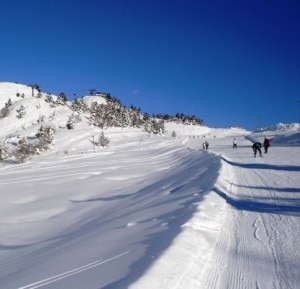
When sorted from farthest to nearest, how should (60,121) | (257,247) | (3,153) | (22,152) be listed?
(60,121) < (3,153) < (22,152) < (257,247)

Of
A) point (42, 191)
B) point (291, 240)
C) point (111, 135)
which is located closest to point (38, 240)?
point (291, 240)

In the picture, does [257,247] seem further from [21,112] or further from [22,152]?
[21,112]

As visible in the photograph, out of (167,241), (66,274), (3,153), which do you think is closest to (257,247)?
(167,241)

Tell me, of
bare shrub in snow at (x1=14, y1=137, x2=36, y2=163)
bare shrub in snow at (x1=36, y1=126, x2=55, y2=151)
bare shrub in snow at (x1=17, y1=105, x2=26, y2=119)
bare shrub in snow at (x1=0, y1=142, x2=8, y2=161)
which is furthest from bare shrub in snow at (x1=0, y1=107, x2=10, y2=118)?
bare shrub in snow at (x1=14, y1=137, x2=36, y2=163)

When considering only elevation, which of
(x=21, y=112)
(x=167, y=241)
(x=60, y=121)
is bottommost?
(x=167, y=241)

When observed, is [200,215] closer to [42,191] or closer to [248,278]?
[248,278]

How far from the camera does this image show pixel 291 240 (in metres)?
7.60

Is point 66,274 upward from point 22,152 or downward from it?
downward

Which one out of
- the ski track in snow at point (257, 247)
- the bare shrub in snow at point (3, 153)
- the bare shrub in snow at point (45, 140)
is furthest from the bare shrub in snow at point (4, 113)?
the ski track in snow at point (257, 247)

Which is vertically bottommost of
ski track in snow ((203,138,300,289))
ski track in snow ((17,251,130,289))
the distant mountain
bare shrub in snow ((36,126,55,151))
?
ski track in snow ((17,251,130,289))

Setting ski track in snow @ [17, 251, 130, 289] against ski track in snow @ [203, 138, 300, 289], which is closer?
ski track in snow @ [203, 138, 300, 289]

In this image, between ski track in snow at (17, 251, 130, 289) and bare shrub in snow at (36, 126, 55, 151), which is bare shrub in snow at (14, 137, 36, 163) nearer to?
bare shrub in snow at (36, 126, 55, 151)

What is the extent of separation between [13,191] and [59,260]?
16.7 meters

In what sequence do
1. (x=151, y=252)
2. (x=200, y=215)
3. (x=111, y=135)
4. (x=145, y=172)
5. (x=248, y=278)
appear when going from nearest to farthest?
1. (x=248, y=278)
2. (x=151, y=252)
3. (x=200, y=215)
4. (x=145, y=172)
5. (x=111, y=135)
